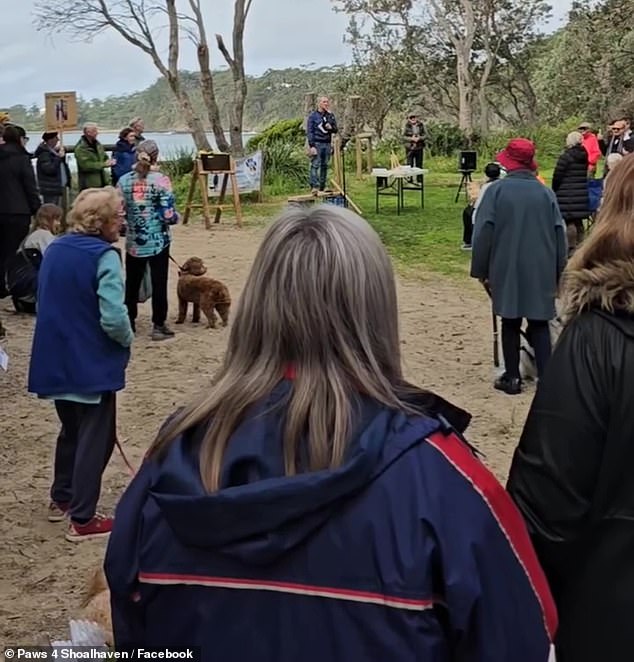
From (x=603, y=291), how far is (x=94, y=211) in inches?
99.7

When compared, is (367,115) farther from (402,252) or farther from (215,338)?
(215,338)

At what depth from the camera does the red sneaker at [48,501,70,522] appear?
4512 millimetres

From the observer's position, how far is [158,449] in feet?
4.79

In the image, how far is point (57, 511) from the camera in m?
4.58

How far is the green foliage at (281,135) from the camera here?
22.2 m

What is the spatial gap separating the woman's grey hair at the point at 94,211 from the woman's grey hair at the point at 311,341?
2530 mm

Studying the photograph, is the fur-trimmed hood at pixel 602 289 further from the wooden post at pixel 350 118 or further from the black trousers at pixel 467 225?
the wooden post at pixel 350 118

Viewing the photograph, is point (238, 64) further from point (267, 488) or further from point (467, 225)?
point (267, 488)

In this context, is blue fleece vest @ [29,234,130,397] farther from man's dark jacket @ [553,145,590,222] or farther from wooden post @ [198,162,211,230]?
wooden post @ [198,162,211,230]

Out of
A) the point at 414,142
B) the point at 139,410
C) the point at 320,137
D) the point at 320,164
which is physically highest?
the point at 320,137

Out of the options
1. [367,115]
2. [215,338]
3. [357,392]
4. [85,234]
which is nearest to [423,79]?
[367,115]

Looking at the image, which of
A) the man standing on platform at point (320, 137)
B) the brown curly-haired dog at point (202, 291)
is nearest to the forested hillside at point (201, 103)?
the man standing on platform at point (320, 137)

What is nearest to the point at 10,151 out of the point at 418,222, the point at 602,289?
the point at 418,222

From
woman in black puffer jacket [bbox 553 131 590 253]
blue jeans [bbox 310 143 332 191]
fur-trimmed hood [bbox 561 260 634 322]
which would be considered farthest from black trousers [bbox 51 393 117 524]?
blue jeans [bbox 310 143 332 191]
